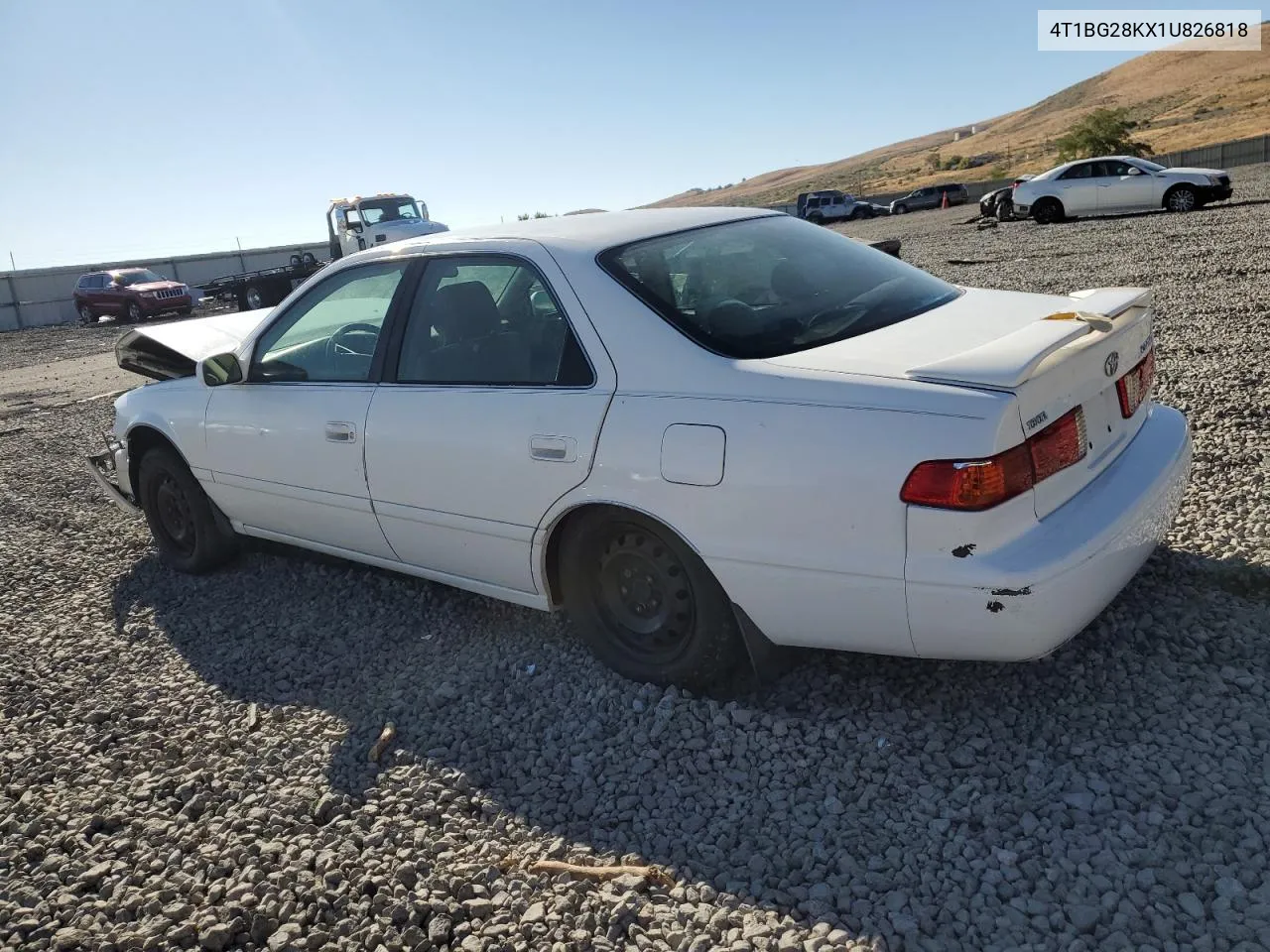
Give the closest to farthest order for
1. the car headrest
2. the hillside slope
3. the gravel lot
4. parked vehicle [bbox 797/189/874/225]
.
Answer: the gravel lot, the car headrest, parked vehicle [bbox 797/189/874/225], the hillside slope

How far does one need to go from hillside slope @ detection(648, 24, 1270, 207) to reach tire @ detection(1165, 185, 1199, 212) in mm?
26420

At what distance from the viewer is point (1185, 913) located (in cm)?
212

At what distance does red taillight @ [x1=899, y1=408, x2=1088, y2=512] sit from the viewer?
244 cm

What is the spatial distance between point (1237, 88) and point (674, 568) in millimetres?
75476

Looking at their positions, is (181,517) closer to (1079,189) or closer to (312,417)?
(312,417)

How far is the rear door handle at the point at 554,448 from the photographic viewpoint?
10.2ft

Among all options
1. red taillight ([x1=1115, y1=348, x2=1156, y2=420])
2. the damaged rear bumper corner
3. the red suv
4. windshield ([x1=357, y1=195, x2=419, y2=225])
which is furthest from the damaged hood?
the red suv

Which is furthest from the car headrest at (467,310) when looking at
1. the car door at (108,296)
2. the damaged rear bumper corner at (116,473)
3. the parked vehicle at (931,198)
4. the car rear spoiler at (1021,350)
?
the parked vehicle at (931,198)

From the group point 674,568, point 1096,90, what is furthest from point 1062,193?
point 1096,90

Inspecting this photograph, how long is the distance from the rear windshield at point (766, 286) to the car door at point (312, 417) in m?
A: 1.12

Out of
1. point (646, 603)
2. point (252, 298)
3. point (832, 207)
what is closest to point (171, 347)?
point (646, 603)

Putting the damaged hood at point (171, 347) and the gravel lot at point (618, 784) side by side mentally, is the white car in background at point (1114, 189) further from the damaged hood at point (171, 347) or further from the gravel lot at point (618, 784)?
the damaged hood at point (171, 347)

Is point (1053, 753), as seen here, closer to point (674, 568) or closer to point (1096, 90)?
point (674, 568)

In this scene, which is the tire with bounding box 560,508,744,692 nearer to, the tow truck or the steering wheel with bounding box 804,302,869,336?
the steering wheel with bounding box 804,302,869,336
